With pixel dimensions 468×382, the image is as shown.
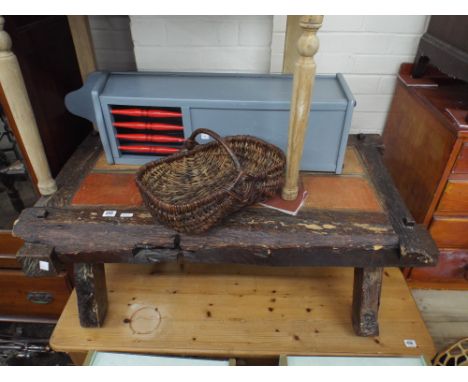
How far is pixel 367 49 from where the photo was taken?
4.29 ft

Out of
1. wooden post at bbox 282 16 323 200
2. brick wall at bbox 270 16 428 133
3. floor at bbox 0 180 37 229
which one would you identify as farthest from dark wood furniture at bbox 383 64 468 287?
floor at bbox 0 180 37 229

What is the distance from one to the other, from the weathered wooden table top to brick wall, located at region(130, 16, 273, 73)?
594 mm

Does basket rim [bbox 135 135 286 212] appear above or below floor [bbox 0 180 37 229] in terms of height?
above

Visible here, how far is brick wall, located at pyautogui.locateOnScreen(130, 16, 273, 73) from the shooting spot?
1232 mm

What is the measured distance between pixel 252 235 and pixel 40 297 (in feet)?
2.83

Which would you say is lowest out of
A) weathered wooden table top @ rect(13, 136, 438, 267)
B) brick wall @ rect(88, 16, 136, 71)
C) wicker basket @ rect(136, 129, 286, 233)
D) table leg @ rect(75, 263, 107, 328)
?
table leg @ rect(75, 263, 107, 328)

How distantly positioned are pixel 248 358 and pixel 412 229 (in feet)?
1.84

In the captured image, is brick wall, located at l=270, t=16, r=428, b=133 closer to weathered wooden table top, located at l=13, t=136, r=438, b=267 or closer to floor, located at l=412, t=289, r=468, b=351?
weathered wooden table top, located at l=13, t=136, r=438, b=267

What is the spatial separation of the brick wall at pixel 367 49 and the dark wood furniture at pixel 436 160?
6 cm

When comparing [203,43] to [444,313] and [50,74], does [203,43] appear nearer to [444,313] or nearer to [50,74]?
[50,74]

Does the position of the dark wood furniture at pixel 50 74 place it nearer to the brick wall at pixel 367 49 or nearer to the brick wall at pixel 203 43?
the brick wall at pixel 203 43

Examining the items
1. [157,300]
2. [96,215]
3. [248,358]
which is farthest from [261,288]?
[96,215]

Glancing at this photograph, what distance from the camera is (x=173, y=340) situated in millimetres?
1002
